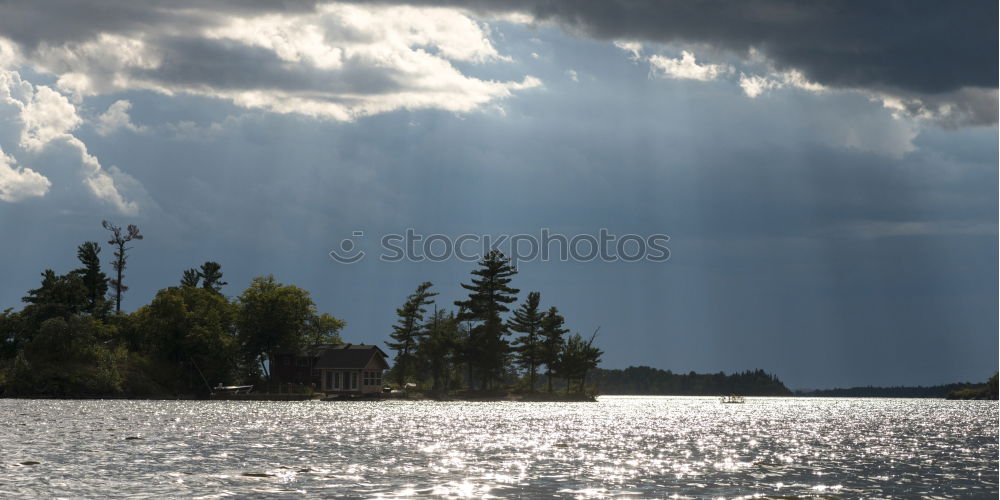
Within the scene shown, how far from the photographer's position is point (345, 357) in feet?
427

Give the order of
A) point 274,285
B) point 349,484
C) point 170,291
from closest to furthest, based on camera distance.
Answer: point 349,484 → point 170,291 → point 274,285

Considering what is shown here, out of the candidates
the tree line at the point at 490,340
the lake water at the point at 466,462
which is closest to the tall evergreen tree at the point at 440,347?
the tree line at the point at 490,340

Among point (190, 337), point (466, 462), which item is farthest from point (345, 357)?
point (466, 462)

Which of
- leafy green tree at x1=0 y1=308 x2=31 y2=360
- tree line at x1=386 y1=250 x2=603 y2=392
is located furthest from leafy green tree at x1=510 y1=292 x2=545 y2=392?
leafy green tree at x1=0 y1=308 x2=31 y2=360

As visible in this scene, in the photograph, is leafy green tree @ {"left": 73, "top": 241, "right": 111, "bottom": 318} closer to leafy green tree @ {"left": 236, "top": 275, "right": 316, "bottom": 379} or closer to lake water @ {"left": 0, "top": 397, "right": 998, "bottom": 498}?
leafy green tree @ {"left": 236, "top": 275, "right": 316, "bottom": 379}

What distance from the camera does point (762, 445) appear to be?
152 ft

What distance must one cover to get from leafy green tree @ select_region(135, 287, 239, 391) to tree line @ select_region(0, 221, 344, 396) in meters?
0.13

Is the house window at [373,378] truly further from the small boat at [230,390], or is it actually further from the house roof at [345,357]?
the small boat at [230,390]

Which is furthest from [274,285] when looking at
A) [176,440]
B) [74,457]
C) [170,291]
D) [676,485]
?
[676,485]

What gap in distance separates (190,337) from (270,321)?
1062 centimetres

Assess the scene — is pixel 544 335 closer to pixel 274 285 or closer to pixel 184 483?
pixel 274 285

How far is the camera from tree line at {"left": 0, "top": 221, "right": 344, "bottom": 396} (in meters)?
110

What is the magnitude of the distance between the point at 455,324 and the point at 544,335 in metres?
13.9

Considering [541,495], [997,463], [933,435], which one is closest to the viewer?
[541,495]
